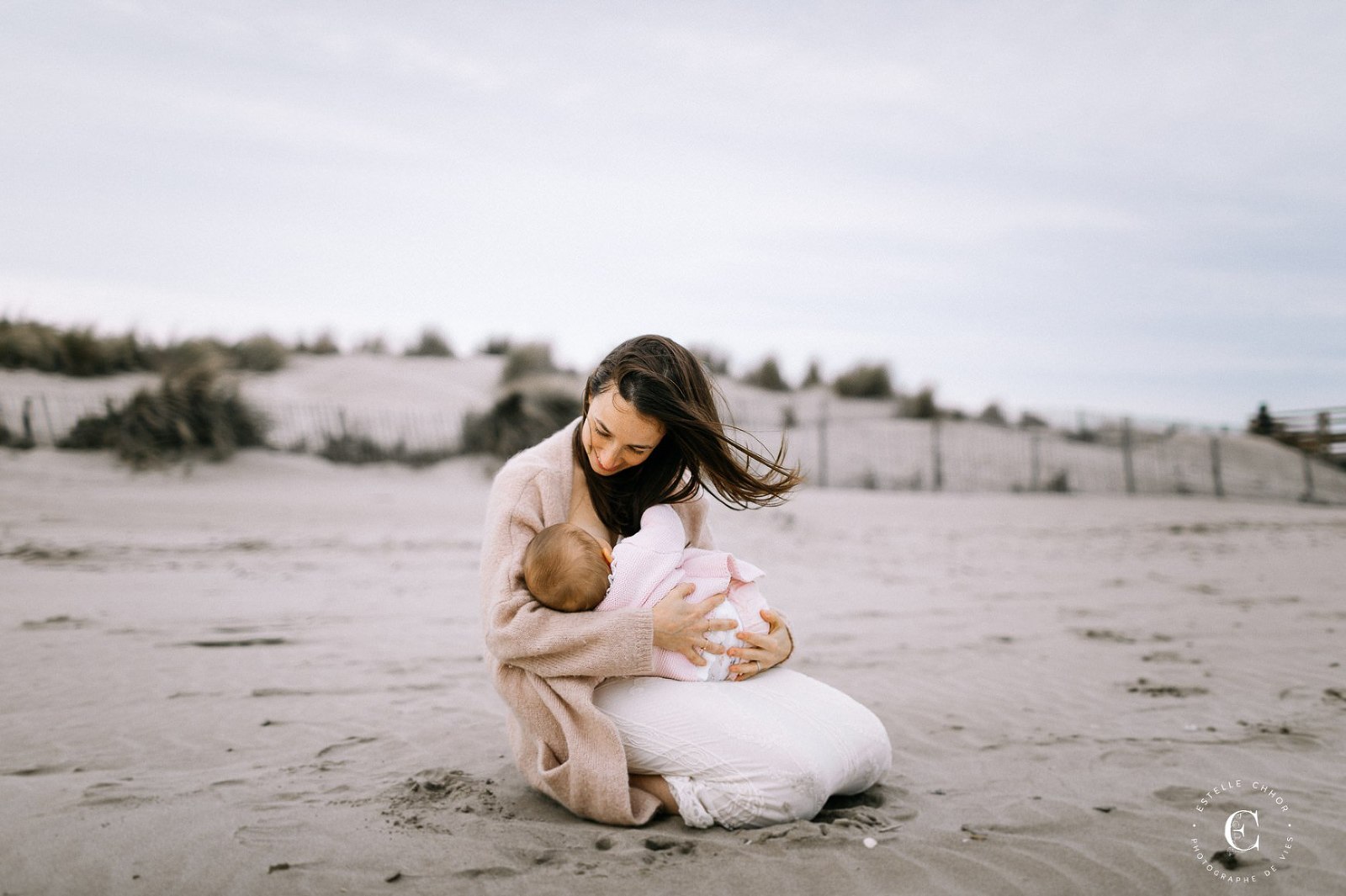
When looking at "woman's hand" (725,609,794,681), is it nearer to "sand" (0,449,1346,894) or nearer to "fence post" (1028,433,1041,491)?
"sand" (0,449,1346,894)

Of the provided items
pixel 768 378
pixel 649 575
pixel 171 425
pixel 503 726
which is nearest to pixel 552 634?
pixel 649 575

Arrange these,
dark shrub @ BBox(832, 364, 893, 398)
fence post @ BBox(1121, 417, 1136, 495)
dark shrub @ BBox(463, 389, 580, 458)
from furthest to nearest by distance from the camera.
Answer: dark shrub @ BBox(832, 364, 893, 398) < fence post @ BBox(1121, 417, 1136, 495) < dark shrub @ BBox(463, 389, 580, 458)

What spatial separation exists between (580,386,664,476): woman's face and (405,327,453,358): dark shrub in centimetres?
2184

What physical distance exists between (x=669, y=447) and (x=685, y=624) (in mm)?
678

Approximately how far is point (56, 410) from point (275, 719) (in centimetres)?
1129

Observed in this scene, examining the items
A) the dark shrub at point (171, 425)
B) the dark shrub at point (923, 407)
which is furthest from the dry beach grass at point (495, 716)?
the dark shrub at point (923, 407)

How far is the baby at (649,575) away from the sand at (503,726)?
23.5 inches

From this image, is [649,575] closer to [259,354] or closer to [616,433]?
[616,433]

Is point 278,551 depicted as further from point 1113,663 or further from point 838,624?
point 1113,663

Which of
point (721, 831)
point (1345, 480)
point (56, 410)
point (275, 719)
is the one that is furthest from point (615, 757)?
point (1345, 480)

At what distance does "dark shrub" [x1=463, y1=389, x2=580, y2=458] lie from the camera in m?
14.2

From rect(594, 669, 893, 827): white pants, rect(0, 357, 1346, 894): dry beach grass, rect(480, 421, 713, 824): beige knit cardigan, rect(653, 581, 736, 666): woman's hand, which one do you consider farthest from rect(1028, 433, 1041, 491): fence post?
rect(480, 421, 713, 824): beige knit cardigan

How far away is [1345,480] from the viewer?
21.7 m

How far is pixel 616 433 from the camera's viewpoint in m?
2.93
